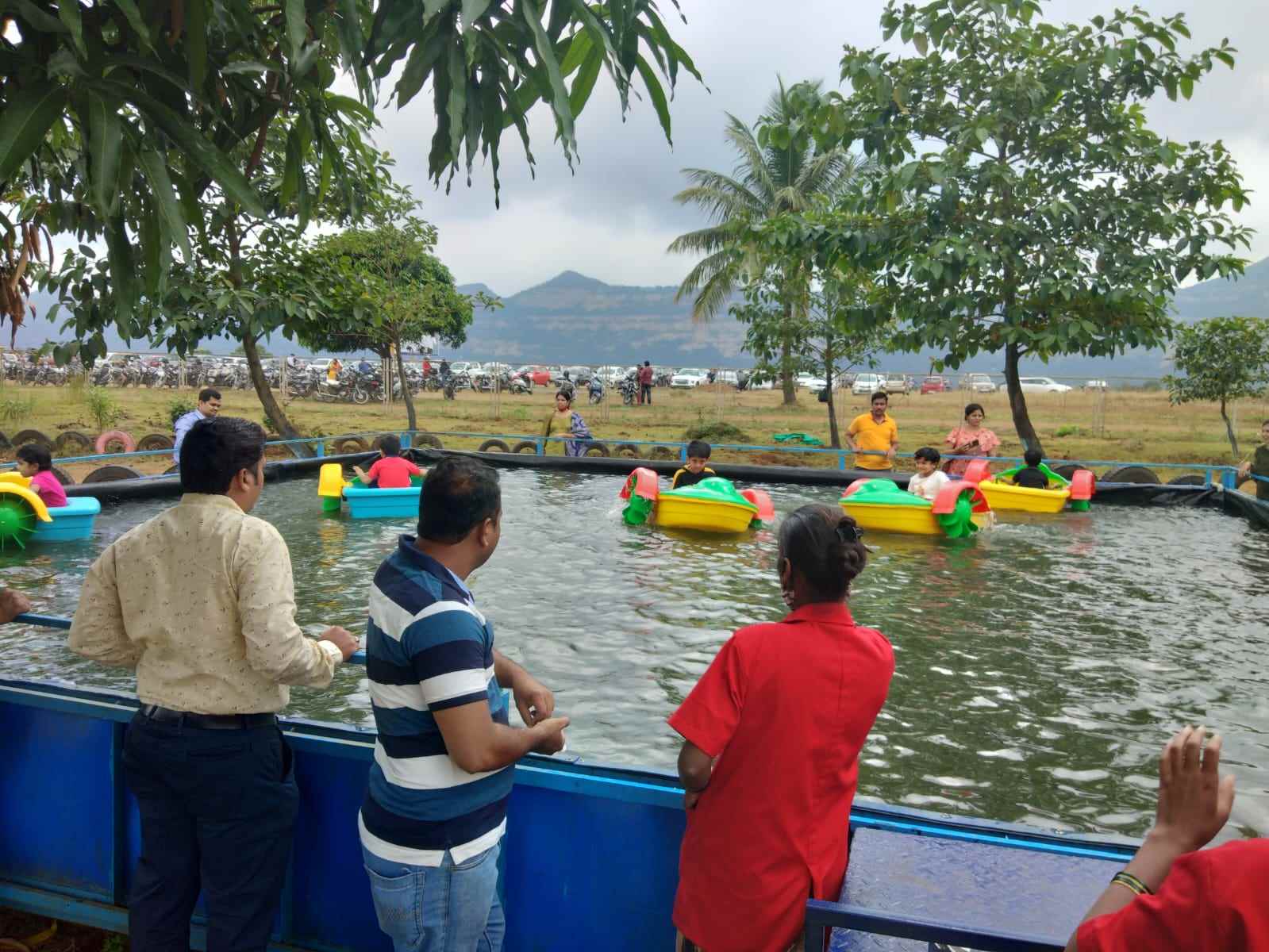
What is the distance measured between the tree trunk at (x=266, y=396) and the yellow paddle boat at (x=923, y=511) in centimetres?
1011

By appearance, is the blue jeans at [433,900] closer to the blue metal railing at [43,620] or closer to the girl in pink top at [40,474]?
the blue metal railing at [43,620]

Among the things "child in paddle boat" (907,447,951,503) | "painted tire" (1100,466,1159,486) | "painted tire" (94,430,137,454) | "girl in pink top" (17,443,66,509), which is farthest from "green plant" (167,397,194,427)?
"painted tire" (1100,466,1159,486)

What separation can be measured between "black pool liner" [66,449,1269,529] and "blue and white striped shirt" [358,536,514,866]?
32.8 feet

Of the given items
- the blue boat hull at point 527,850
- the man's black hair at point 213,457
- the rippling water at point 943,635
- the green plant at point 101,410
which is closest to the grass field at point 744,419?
the green plant at point 101,410

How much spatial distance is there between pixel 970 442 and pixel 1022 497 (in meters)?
1.00

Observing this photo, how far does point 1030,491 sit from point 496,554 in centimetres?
722

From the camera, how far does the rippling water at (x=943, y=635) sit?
15.9 feet

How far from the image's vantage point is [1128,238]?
14.0 metres

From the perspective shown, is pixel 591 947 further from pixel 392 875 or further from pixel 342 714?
pixel 342 714

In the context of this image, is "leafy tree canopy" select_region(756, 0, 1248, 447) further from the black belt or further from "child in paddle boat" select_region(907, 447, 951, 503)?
the black belt

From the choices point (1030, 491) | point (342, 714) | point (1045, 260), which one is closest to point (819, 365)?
point (1045, 260)

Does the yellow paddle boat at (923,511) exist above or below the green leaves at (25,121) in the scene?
below

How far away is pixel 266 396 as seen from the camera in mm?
18656

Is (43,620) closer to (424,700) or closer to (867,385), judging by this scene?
(424,700)
